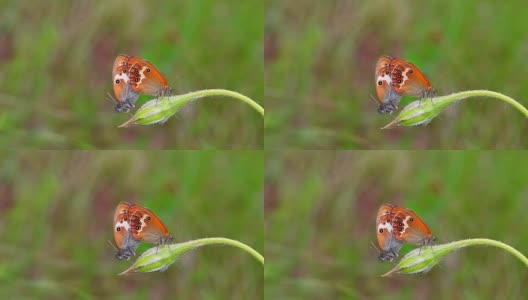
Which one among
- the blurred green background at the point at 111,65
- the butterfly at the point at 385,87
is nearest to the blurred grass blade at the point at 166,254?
the blurred green background at the point at 111,65

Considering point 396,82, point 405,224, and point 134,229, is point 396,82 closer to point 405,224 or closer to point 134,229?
point 405,224

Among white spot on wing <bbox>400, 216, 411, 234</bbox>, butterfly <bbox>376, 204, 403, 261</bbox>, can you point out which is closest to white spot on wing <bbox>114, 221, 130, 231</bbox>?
butterfly <bbox>376, 204, 403, 261</bbox>

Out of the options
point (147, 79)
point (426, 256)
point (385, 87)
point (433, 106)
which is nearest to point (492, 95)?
point (433, 106)

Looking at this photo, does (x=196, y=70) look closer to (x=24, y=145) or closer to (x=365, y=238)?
(x=24, y=145)

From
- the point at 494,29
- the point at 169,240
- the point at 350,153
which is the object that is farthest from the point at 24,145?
the point at 494,29

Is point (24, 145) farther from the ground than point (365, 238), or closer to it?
farther from the ground

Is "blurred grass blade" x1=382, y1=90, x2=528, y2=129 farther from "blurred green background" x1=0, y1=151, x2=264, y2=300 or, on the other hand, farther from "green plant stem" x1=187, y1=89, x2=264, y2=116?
"blurred green background" x1=0, y1=151, x2=264, y2=300

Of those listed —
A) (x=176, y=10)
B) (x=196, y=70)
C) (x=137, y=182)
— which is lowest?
(x=137, y=182)
